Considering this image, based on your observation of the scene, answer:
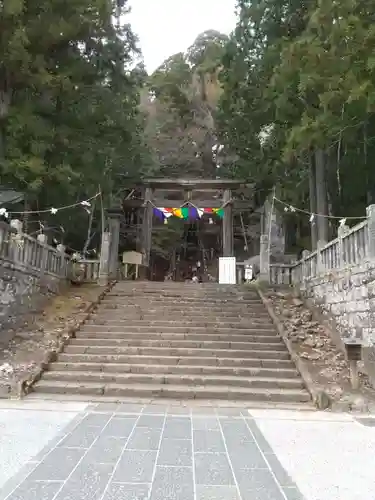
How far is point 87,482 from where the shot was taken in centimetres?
304

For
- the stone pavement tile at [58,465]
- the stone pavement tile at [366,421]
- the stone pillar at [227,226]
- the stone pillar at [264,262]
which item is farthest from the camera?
the stone pillar at [227,226]

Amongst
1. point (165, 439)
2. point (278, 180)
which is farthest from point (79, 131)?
point (165, 439)

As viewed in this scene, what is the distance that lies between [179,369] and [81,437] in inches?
123

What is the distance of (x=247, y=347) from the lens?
8188 mm

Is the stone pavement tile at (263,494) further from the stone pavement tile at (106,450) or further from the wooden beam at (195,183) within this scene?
the wooden beam at (195,183)

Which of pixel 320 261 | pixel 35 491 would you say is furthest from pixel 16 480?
pixel 320 261

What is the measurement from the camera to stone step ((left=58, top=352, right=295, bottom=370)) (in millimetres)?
7402

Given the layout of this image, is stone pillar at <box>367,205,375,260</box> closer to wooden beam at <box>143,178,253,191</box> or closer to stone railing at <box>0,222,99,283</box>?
stone railing at <box>0,222,99,283</box>

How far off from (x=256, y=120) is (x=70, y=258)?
7.86 m

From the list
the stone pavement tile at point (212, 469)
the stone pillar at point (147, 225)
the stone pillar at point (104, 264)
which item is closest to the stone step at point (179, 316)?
the stone pillar at point (104, 264)

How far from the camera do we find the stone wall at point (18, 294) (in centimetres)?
795

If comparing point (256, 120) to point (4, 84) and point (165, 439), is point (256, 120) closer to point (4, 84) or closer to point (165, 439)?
point (4, 84)

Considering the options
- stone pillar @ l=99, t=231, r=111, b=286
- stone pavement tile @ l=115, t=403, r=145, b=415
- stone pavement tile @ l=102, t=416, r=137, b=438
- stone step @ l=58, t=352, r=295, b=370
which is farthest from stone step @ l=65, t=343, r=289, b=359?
stone pillar @ l=99, t=231, r=111, b=286

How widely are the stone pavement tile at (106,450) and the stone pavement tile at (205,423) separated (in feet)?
3.27
